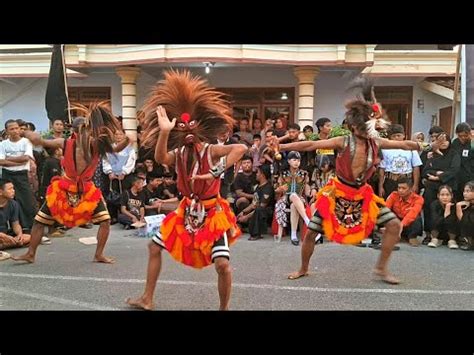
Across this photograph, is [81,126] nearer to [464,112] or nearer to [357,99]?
[357,99]

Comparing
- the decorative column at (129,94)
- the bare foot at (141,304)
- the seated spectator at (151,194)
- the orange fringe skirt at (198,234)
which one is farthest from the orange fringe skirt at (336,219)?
the decorative column at (129,94)

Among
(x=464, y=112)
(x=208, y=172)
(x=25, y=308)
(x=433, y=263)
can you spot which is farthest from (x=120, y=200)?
(x=464, y=112)

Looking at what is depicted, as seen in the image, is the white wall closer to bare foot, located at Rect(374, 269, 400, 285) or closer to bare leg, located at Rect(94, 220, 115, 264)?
bare leg, located at Rect(94, 220, 115, 264)

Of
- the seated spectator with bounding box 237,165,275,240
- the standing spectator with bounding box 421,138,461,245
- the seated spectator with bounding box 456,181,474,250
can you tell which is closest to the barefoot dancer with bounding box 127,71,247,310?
the seated spectator with bounding box 237,165,275,240

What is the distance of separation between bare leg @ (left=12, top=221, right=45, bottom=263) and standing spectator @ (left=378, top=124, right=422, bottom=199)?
489 centimetres

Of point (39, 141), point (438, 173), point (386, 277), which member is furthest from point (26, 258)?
point (438, 173)

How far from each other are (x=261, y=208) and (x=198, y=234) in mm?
3354

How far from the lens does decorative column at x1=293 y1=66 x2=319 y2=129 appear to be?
32.6 ft

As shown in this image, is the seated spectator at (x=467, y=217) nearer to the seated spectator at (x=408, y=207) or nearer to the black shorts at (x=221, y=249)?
the seated spectator at (x=408, y=207)

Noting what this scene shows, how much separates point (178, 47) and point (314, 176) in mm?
4255

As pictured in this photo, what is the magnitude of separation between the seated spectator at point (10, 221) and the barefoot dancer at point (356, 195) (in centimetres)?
394

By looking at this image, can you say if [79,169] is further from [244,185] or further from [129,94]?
[129,94]

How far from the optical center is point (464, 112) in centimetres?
726

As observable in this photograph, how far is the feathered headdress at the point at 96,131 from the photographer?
17.2ft
